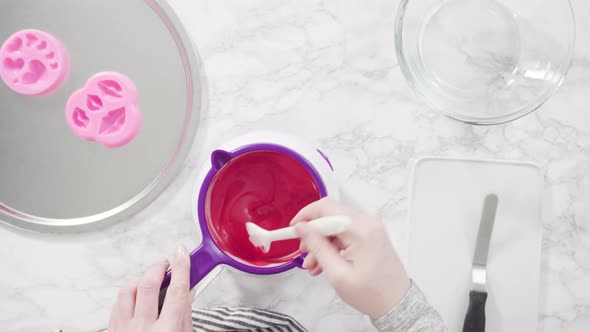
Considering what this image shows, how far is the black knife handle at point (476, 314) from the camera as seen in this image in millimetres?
691

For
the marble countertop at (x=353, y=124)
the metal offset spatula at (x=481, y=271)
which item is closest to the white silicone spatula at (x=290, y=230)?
the marble countertop at (x=353, y=124)

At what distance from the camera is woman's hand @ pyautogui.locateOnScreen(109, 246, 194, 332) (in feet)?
Answer: 1.87

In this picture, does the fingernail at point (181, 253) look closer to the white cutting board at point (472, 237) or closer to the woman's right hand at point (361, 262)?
the woman's right hand at point (361, 262)

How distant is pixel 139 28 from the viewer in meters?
0.72

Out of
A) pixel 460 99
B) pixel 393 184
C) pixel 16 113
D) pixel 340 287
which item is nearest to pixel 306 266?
pixel 340 287

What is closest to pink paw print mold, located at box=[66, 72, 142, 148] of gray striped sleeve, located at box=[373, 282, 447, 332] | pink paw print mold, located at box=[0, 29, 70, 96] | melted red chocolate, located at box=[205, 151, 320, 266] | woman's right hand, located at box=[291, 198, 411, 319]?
pink paw print mold, located at box=[0, 29, 70, 96]

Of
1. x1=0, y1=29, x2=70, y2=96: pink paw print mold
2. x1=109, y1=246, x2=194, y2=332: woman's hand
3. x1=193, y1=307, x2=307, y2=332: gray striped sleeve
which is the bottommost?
x1=193, y1=307, x2=307, y2=332: gray striped sleeve

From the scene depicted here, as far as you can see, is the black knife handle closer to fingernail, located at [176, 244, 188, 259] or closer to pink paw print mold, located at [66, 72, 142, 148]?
fingernail, located at [176, 244, 188, 259]

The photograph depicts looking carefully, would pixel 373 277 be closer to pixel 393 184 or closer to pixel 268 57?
pixel 393 184

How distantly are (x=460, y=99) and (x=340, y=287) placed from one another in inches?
12.9

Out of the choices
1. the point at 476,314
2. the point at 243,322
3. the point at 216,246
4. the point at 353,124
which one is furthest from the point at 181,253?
the point at 476,314

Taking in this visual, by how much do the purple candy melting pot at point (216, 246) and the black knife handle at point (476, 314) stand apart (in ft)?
0.82

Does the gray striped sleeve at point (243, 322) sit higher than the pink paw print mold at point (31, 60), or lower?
lower

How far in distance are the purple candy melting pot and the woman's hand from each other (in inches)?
0.7
